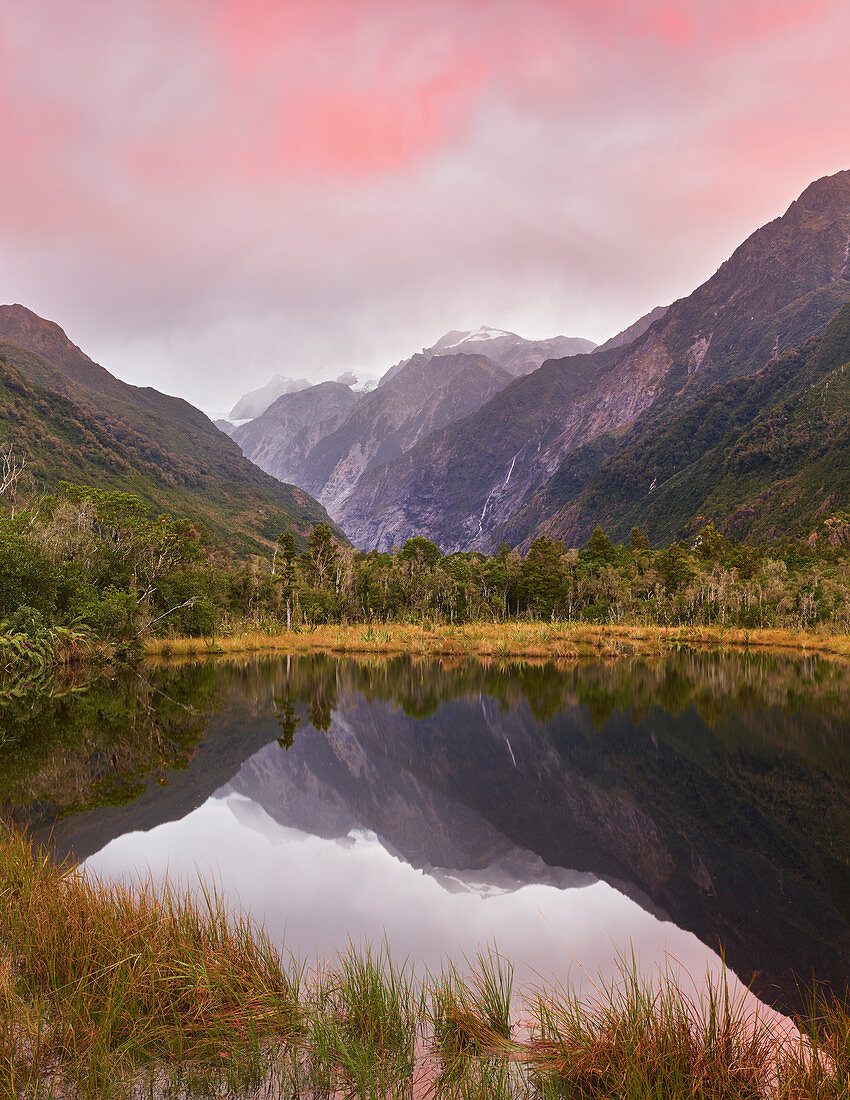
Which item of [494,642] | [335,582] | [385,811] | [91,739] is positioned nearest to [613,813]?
[385,811]

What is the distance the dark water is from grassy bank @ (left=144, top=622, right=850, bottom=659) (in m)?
19.1

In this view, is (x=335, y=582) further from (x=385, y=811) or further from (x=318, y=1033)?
(x=318, y=1033)

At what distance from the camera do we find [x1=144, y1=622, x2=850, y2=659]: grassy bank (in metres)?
41.1

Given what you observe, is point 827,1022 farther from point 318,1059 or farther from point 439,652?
point 439,652

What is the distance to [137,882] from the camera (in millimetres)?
7172

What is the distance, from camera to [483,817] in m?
10.4

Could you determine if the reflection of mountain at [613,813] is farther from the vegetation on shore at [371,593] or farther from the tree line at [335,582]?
the tree line at [335,582]

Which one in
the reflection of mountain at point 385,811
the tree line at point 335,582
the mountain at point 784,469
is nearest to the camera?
the reflection of mountain at point 385,811

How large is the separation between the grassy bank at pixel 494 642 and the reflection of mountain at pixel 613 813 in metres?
24.3

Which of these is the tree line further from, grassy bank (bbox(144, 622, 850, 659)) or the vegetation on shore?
grassy bank (bbox(144, 622, 850, 659))

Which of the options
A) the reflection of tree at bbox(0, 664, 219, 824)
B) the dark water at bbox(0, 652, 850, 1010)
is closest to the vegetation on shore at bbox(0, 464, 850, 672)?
the reflection of tree at bbox(0, 664, 219, 824)

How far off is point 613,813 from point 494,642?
32704 millimetres

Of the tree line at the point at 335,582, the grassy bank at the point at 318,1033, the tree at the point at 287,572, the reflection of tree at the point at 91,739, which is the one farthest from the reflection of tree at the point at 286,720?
the tree at the point at 287,572

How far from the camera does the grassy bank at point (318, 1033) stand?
3.65 m
